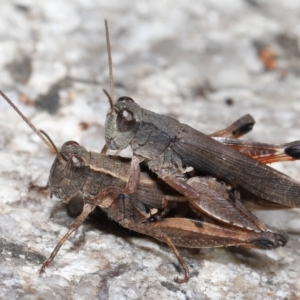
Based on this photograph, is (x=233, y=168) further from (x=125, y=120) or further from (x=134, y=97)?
(x=134, y=97)

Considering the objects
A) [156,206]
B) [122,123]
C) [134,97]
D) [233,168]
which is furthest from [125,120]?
[134,97]

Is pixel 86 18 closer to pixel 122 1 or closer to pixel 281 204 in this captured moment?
pixel 122 1

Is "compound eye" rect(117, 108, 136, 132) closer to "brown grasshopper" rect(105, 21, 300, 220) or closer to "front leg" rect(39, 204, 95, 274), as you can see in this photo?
"brown grasshopper" rect(105, 21, 300, 220)

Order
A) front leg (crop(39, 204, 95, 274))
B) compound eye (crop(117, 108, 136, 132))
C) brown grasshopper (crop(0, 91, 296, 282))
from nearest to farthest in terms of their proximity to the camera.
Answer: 1. front leg (crop(39, 204, 95, 274))
2. brown grasshopper (crop(0, 91, 296, 282))
3. compound eye (crop(117, 108, 136, 132))

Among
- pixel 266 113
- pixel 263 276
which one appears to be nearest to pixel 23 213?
pixel 263 276

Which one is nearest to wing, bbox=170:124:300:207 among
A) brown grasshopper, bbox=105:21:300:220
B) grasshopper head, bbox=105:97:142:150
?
brown grasshopper, bbox=105:21:300:220

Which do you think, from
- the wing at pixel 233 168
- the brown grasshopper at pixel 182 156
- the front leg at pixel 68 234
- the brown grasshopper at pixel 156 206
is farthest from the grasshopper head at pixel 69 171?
the wing at pixel 233 168

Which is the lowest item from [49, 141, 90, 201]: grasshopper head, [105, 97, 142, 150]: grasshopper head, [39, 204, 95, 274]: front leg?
[39, 204, 95, 274]: front leg
